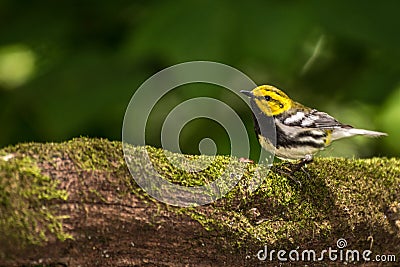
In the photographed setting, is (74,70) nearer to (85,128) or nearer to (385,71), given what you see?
(85,128)

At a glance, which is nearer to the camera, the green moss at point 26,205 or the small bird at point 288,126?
the green moss at point 26,205

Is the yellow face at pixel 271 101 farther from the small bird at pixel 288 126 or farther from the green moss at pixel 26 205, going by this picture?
the green moss at pixel 26 205

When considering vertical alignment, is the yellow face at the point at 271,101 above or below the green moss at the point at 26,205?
above

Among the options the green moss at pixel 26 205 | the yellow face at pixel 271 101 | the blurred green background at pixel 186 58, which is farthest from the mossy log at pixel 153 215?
the blurred green background at pixel 186 58

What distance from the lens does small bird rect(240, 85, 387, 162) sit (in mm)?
2070

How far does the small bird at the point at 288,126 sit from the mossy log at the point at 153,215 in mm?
68

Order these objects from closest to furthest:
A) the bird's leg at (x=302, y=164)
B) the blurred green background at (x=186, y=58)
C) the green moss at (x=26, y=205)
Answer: the green moss at (x=26, y=205) → the bird's leg at (x=302, y=164) → the blurred green background at (x=186, y=58)

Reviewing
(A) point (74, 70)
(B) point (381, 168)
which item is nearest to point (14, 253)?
(B) point (381, 168)

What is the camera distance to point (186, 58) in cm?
290

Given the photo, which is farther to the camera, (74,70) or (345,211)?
(74,70)

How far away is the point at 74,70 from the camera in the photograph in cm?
326

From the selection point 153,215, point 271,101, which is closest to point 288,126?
point 271,101

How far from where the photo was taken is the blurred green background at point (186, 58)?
117 inches

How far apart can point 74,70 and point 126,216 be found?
1724 mm
